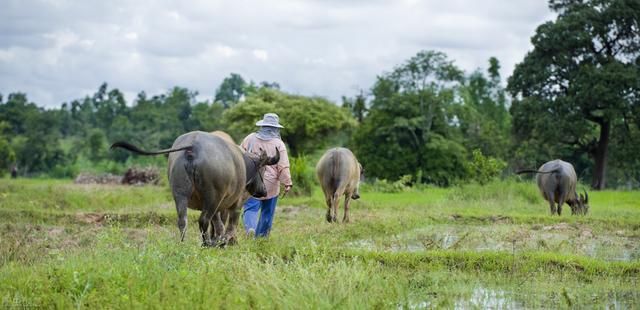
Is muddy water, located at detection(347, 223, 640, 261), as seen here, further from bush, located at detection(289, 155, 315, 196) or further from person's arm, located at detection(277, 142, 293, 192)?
bush, located at detection(289, 155, 315, 196)

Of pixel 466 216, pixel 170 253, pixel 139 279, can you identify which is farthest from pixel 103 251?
pixel 466 216

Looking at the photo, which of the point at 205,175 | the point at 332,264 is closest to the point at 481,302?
the point at 332,264

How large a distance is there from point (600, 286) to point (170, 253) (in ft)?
15.7

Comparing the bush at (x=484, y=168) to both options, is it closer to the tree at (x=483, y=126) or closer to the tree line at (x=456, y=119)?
the tree line at (x=456, y=119)

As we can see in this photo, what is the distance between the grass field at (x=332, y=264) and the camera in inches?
267

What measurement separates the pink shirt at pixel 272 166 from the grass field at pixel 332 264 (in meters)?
0.82

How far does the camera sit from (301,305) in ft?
21.3

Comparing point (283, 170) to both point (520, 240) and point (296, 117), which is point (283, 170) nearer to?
point (520, 240)

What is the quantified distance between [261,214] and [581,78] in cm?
2856

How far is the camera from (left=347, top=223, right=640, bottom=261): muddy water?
1140cm

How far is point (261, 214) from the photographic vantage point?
1185cm

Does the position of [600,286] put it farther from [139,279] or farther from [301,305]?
[139,279]

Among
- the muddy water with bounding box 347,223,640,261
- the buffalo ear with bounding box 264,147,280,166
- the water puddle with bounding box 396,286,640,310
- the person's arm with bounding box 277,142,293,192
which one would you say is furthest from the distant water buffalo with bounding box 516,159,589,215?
the water puddle with bounding box 396,286,640,310

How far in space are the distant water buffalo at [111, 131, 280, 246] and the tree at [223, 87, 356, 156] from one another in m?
38.7
